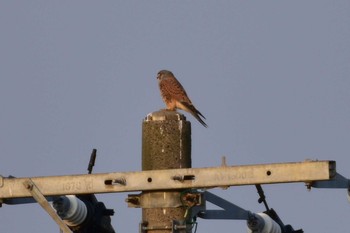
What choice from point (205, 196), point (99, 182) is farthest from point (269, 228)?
point (99, 182)

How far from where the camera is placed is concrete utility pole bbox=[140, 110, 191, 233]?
941cm

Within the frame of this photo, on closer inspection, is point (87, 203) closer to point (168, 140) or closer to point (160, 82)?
point (168, 140)

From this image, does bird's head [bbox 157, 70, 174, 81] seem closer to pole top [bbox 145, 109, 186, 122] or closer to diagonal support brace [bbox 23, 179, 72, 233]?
pole top [bbox 145, 109, 186, 122]

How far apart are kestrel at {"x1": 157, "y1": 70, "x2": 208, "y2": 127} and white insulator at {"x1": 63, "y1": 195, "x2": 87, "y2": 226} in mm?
3968

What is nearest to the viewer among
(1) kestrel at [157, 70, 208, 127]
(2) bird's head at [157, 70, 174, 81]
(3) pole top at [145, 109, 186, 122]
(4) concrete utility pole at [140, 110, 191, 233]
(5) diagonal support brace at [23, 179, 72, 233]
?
(5) diagonal support brace at [23, 179, 72, 233]

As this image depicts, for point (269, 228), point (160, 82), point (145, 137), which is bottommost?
point (269, 228)

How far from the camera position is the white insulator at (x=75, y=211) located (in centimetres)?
974

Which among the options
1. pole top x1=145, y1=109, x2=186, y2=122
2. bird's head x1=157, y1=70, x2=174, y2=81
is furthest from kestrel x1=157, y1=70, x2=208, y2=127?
pole top x1=145, y1=109, x2=186, y2=122

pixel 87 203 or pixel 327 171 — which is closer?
pixel 327 171

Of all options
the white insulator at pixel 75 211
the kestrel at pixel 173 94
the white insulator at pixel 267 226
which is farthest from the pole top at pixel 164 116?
the kestrel at pixel 173 94

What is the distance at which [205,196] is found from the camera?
9516 mm

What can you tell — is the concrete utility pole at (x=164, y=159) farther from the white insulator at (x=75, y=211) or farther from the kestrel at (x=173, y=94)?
the kestrel at (x=173, y=94)

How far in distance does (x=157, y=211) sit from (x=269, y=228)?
36.1 inches

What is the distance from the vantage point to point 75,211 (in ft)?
32.0
